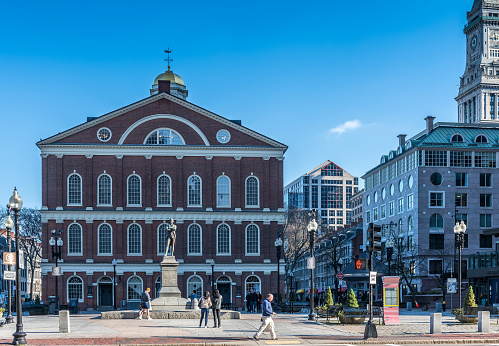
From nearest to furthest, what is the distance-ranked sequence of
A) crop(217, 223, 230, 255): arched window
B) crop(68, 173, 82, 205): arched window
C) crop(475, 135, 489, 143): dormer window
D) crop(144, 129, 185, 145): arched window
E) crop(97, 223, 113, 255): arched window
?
crop(97, 223, 113, 255): arched window < crop(68, 173, 82, 205): arched window < crop(217, 223, 230, 255): arched window < crop(144, 129, 185, 145): arched window < crop(475, 135, 489, 143): dormer window

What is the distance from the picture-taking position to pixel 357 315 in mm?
38125

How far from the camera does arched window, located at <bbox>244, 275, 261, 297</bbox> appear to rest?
229 ft

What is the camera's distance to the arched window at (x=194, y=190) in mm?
70100

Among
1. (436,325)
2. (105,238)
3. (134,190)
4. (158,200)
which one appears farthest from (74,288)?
(436,325)

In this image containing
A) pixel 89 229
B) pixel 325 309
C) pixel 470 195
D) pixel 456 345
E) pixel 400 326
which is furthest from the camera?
pixel 470 195

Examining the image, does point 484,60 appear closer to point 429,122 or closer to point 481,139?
point 429,122

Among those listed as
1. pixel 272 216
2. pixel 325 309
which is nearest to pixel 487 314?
pixel 325 309

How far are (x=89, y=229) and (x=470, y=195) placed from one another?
142ft

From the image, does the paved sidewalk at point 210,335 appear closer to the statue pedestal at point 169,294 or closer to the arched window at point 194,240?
the statue pedestal at point 169,294

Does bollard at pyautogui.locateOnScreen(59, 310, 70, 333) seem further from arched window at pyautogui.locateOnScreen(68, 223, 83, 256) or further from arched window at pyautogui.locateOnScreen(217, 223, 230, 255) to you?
arched window at pyautogui.locateOnScreen(217, 223, 230, 255)

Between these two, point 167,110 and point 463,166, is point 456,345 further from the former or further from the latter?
point 463,166

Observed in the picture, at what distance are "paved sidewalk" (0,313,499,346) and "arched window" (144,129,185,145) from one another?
1356 inches

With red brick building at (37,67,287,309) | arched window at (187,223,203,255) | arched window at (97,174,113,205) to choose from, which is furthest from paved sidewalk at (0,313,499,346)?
arched window at (97,174,113,205)

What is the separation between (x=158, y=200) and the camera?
69562mm
